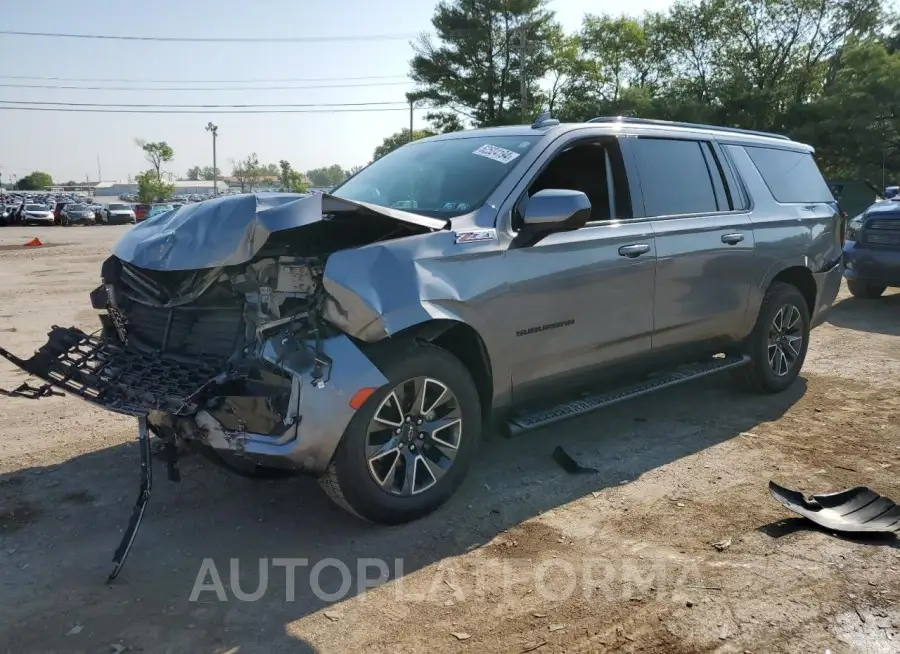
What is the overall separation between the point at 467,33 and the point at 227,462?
43.6m

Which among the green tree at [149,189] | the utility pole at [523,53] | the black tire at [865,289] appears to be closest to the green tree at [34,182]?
the green tree at [149,189]

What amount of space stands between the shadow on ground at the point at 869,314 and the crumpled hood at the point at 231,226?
7.29 meters

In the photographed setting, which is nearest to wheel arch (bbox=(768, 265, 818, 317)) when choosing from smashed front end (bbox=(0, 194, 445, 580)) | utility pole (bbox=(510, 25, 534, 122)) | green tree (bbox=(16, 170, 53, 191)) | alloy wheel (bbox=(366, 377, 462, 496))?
alloy wheel (bbox=(366, 377, 462, 496))

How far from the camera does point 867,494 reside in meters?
3.93

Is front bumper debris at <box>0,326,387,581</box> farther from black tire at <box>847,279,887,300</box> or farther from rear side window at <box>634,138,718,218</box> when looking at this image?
black tire at <box>847,279,887,300</box>

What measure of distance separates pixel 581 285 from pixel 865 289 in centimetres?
863

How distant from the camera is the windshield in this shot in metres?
4.06

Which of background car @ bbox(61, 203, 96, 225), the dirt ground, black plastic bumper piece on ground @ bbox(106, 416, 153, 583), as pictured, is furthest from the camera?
background car @ bbox(61, 203, 96, 225)

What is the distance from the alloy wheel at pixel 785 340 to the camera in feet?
19.1

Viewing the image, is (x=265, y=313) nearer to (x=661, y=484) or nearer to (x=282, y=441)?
(x=282, y=441)

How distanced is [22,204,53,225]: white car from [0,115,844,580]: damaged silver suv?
41.8 m

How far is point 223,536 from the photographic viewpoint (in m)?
3.58

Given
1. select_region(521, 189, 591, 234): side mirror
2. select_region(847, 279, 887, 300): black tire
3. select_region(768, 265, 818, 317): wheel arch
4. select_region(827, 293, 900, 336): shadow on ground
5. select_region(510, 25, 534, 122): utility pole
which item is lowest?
select_region(827, 293, 900, 336): shadow on ground

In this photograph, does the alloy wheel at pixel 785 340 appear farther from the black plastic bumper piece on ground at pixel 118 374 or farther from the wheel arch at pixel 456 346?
the black plastic bumper piece on ground at pixel 118 374
